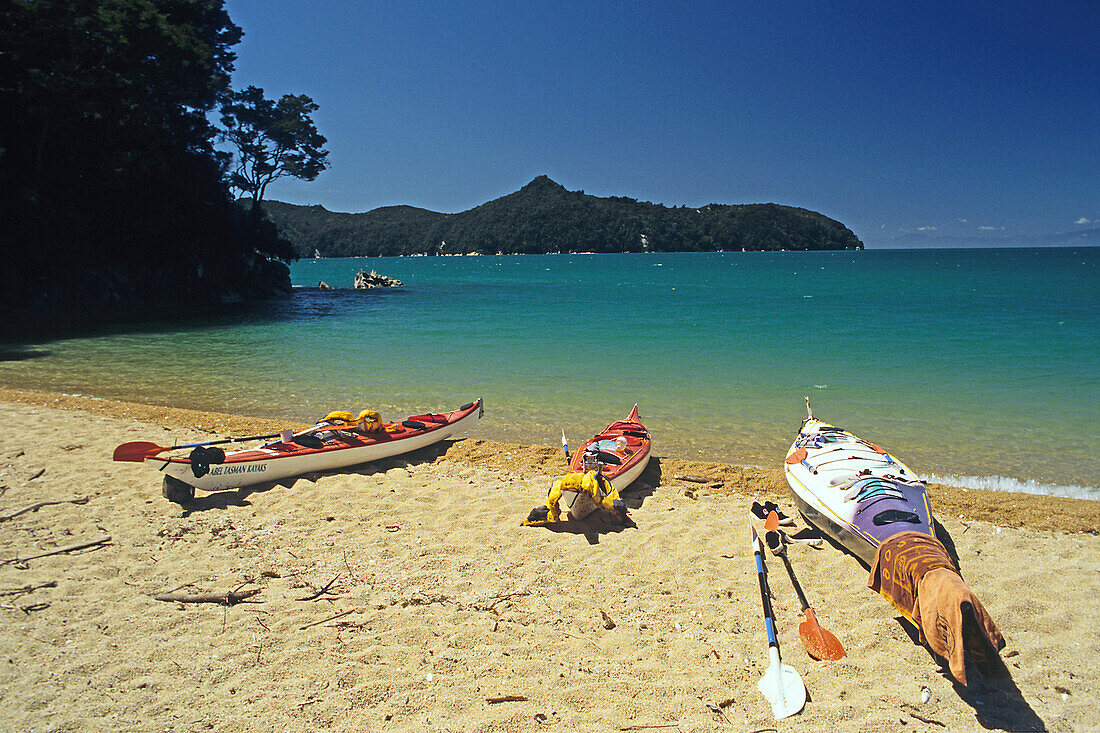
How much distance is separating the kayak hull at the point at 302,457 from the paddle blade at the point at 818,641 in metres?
5.49

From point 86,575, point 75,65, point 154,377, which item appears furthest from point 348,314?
point 86,575

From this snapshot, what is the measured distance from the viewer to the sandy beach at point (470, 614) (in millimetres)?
3449

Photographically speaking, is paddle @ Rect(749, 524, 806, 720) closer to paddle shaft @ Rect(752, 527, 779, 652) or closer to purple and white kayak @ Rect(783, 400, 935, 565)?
paddle shaft @ Rect(752, 527, 779, 652)

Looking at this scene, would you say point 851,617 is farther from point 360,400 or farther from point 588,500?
point 360,400

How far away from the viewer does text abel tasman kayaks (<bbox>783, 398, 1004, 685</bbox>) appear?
143 inches

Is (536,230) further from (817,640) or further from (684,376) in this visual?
(817,640)

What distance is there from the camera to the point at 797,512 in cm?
648

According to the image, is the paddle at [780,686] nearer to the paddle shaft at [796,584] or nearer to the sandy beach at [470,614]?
the sandy beach at [470,614]

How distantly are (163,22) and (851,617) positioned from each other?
3240 cm

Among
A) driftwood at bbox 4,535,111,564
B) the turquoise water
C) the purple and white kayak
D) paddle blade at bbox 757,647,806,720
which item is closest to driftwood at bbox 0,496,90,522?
driftwood at bbox 4,535,111,564

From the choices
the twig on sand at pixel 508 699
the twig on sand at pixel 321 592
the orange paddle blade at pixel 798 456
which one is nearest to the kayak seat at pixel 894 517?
the orange paddle blade at pixel 798 456

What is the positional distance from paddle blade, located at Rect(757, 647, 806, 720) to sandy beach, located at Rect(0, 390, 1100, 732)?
74 mm

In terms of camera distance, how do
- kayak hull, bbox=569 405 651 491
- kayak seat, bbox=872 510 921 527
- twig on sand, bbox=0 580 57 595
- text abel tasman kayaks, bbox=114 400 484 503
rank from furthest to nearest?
kayak hull, bbox=569 405 651 491, text abel tasman kayaks, bbox=114 400 484 503, kayak seat, bbox=872 510 921 527, twig on sand, bbox=0 580 57 595

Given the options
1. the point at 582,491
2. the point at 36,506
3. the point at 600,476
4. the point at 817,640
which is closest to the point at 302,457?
the point at 36,506
